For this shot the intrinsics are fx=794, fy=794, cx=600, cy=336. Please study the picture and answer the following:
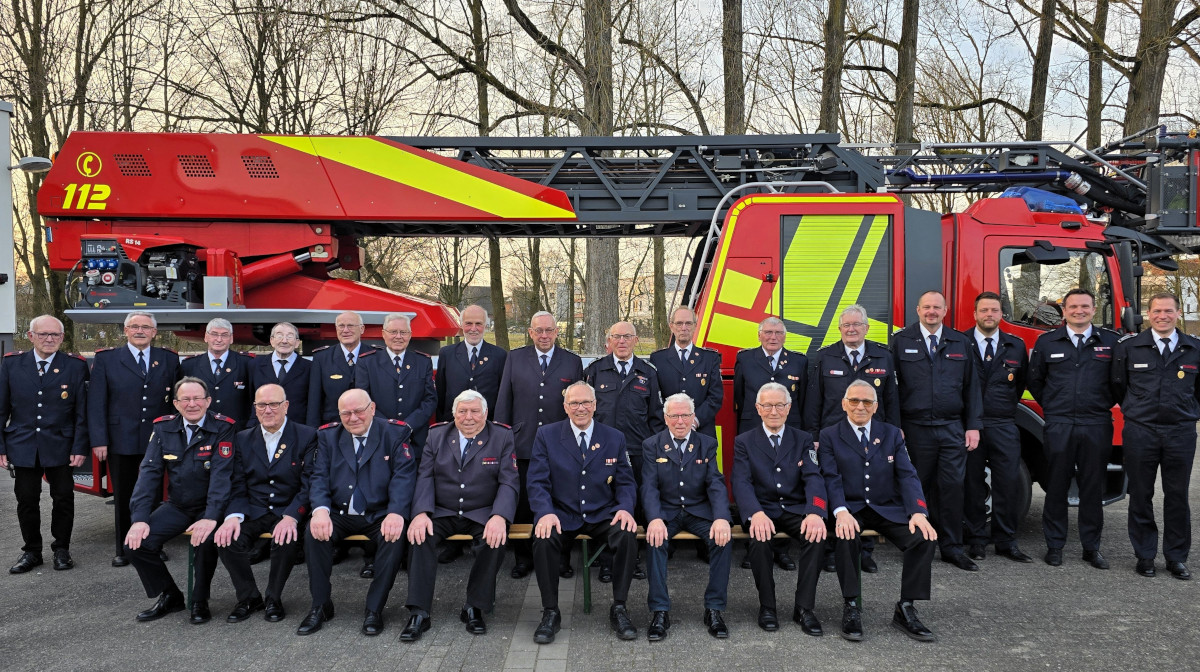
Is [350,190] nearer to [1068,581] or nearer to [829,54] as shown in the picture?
[1068,581]

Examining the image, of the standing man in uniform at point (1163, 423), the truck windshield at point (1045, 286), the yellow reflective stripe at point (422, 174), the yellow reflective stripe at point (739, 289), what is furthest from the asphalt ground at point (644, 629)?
the yellow reflective stripe at point (422, 174)

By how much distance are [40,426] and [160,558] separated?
5.61ft

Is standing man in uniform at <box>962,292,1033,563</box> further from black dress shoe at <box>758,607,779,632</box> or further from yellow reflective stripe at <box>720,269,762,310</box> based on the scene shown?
black dress shoe at <box>758,607,779,632</box>

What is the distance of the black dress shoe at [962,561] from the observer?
529 centimetres

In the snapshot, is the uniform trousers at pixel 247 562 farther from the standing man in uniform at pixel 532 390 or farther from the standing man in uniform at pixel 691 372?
the standing man in uniform at pixel 691 372

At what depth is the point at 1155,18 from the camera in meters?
12.8

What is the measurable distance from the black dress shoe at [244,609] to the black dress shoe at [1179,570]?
18.7 feet

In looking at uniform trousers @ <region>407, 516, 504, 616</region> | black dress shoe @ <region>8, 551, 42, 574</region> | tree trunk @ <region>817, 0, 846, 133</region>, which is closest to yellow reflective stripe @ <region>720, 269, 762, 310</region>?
uniform trousers @ <region>407, 516, 504, 616</region>

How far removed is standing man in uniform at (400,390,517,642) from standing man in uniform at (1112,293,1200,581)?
13.5 feet

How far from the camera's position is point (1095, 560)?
5336 millimetres

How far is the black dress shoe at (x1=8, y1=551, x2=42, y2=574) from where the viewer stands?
5316 mm

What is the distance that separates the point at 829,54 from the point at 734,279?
9.65 metres

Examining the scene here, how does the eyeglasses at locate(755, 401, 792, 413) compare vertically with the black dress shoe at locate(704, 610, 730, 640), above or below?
above

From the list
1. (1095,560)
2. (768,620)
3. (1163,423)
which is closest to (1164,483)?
(1163,423)
